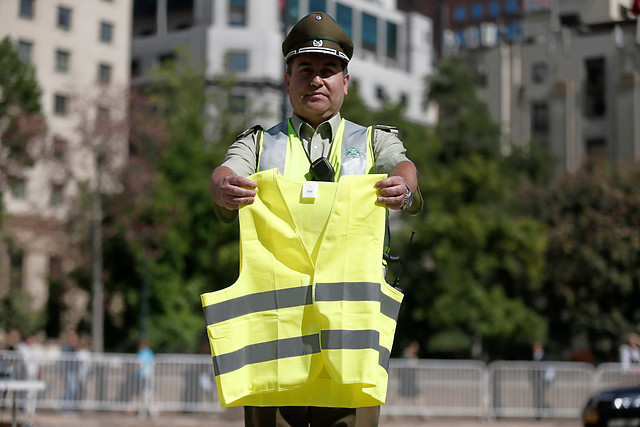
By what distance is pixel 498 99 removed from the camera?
7025 cm

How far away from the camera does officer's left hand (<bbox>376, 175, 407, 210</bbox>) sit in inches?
134

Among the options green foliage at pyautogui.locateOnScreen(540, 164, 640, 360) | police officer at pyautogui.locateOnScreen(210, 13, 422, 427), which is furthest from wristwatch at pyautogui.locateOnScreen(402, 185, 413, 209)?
green foliage at pyautogui.locateOnScreen(540, 164, 640, 360)

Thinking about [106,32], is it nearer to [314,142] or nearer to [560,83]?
[560,83]

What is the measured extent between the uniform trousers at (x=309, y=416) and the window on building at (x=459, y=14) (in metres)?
114

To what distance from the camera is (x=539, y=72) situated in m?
68.8

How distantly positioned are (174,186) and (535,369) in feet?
62.7

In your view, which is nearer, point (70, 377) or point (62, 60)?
point (70, 377)

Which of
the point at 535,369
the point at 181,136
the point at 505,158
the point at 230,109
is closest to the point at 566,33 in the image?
the point at 505,158

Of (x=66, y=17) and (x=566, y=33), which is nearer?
(x=66, y=17)

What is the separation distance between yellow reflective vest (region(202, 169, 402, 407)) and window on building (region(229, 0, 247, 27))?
73140mm

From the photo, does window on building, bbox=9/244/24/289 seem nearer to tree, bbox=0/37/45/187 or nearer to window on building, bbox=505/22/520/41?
tree, bbox=0/37/45/187

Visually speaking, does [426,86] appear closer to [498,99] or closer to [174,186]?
[498,99]

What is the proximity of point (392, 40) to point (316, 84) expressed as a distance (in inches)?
3388

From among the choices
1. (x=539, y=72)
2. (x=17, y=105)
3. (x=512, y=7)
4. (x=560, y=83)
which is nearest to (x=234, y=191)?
(x=17, y=105)
